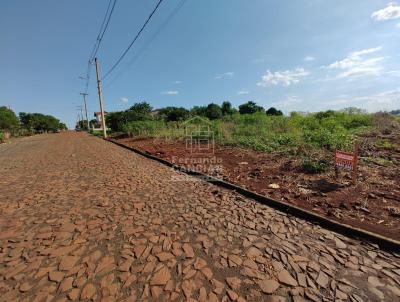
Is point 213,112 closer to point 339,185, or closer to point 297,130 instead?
point 297,130

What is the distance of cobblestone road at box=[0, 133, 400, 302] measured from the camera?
188cm

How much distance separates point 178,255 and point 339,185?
3.71 m

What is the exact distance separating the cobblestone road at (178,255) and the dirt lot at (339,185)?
1.92 ft

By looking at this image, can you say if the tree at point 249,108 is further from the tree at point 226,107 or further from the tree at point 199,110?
the tree at point 199,110

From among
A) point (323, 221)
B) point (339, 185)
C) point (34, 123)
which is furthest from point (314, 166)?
point (34, 123)

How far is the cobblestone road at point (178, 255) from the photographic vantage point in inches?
73.8

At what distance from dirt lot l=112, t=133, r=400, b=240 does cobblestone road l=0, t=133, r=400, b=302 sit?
58 centimetres

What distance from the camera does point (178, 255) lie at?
237 centimetres

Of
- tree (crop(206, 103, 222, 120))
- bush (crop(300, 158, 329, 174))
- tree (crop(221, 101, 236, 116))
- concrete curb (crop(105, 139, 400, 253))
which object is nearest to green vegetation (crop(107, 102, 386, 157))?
→ bush (crop(300, 158, 329, 174))

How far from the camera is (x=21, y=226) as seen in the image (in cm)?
315

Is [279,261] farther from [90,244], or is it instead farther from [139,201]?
[139,201]

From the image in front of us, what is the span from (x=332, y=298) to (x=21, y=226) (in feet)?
14.6

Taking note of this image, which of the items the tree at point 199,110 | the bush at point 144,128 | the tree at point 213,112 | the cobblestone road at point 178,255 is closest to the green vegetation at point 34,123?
the tree at point 199,110

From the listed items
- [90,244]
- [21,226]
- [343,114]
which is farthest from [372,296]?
[343,114]
